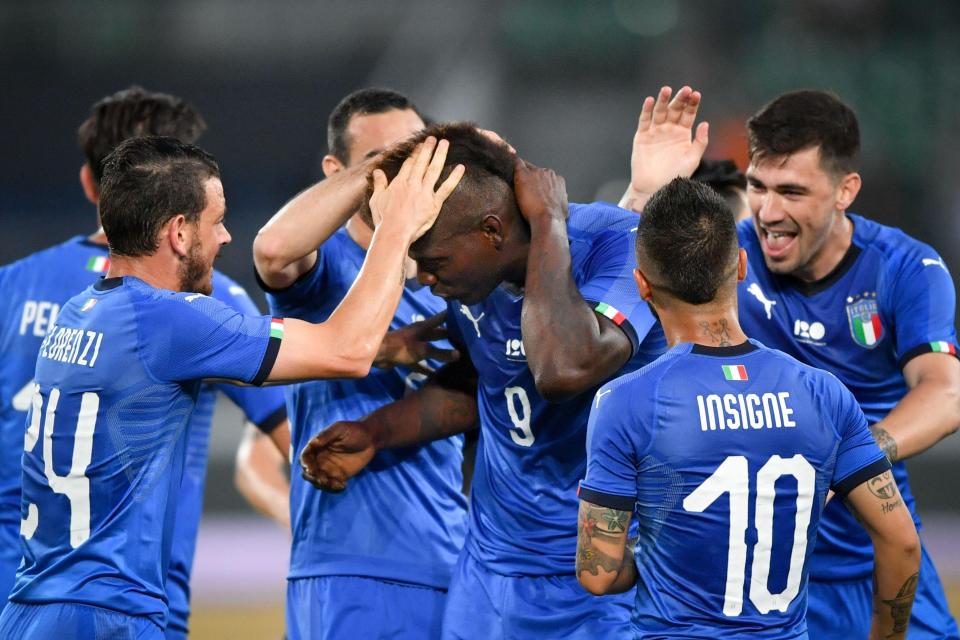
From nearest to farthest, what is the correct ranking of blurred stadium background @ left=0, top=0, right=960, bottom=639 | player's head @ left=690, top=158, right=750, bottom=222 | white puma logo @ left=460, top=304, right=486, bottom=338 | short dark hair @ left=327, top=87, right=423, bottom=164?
white puma logo @ left=460, top=304, right=486, bottom=338 → short dark hair @ left=327, top=87, right=423, bottom=164 → player's head @ left=690, top=158, right=750, bottom=222 → blurred stadium background @ left=0, top=0, right=960, bottom=639

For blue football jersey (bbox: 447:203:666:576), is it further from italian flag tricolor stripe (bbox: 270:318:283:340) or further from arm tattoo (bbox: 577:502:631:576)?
italian flag tricolor stripe (bbox: 270:318:283:340)

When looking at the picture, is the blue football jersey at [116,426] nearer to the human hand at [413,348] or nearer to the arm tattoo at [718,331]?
the human hand at [413,348]

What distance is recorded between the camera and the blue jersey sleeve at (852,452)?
3188mm

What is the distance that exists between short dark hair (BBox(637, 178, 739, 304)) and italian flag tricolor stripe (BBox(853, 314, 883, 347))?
1.60 meters

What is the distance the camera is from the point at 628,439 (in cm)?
312

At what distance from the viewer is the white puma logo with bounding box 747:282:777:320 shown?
477 cm

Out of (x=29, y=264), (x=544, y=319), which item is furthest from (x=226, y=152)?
(x=544, y=319)

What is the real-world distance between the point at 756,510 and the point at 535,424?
995 mm

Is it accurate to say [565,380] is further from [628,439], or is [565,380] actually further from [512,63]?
[512,63]

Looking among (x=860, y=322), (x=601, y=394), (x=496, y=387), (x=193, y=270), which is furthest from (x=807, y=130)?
(x=193, y=270)

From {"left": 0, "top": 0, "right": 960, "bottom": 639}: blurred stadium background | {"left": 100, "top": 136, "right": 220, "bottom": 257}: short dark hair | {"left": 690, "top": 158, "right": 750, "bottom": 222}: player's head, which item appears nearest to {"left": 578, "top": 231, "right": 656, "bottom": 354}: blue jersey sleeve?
{"left": 100, "top": 136, "right": 220, "bottom": 257}: short dark hair

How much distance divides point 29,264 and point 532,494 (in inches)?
104

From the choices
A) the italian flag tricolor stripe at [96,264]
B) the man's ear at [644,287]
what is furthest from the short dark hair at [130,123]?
the man's ear at [644,287]

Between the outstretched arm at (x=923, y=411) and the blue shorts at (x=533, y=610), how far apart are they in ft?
3.70
